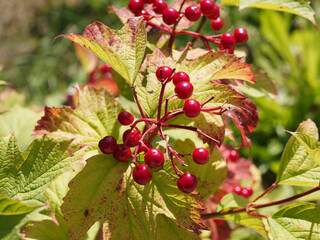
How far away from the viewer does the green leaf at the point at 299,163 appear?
2.39 feet

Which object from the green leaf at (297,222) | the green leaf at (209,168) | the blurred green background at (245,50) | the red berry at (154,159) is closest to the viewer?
the red berry at (154,159)

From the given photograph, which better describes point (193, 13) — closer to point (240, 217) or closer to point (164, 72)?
point (164, 72)

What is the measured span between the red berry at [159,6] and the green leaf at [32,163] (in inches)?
14.8

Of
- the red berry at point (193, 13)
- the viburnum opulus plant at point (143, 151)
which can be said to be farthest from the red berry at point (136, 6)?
the red berry at point (193, 13)

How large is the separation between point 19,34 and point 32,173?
3.40 metres

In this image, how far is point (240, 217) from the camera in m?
0.80

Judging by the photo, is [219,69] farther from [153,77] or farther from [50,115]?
[50,115]

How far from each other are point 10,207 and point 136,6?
19.7 inches

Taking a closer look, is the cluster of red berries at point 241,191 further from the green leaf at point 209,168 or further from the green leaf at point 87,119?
the green leaf at point 87,119

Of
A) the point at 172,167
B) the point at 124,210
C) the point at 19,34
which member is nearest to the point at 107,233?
the point at 124,210

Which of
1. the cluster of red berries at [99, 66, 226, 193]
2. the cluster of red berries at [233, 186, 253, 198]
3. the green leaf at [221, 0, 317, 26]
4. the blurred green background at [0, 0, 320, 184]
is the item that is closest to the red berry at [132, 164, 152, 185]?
the cluster of red berries at [99, 66, 226, 193]

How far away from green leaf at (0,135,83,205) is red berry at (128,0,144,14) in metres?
0.35

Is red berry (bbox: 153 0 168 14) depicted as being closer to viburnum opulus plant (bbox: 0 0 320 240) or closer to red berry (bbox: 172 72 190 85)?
viburnum opulus plant (bbox: 0 0 320 240)

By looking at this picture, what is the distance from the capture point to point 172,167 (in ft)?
2.07
